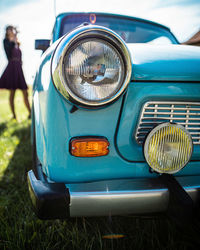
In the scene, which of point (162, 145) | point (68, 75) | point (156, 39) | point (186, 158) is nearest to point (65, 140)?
point (68, 75)

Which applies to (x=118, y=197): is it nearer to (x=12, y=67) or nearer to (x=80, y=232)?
(x=80, y=232)

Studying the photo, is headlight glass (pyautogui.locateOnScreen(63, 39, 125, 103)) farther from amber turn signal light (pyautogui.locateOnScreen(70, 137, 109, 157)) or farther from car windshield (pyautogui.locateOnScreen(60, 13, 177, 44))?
car windshield (pyautogui.locateOnScreen(60, 13, 177, 44))

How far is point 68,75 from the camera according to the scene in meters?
0.95

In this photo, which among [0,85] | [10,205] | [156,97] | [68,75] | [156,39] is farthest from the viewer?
[0,85]

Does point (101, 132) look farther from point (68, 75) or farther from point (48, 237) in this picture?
point (48, 237)

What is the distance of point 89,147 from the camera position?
40.3 inches

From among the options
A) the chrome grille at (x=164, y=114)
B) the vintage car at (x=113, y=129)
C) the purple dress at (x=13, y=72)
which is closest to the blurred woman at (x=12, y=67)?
the purple dress at (x=13, y=72)

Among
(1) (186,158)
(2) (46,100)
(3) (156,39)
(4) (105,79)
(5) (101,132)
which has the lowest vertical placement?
(1) (186,158)

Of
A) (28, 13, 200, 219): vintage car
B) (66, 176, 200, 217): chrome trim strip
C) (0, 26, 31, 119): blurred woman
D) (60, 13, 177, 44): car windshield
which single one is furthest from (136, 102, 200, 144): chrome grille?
(0, 26, 31, 119): blurred woman

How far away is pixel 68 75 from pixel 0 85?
3.65 m

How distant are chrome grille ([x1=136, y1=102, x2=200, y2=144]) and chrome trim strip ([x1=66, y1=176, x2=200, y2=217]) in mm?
233

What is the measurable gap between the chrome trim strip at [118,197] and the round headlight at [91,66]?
0.39m

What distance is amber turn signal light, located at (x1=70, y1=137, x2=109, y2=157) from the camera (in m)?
1.01

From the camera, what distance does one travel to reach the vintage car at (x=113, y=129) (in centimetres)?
95
